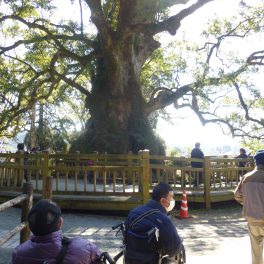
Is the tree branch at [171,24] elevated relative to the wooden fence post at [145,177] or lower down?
elevated

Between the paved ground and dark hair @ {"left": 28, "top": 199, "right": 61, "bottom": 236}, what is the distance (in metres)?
2.96

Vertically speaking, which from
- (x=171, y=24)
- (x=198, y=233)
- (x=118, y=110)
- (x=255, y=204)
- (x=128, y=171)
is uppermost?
(x=171, y=24)

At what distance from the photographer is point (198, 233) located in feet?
30.7

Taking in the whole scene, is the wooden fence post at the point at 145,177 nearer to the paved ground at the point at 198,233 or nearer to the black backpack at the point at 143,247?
the paved ground at the point at 198,233

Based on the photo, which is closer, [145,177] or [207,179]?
[145,177]

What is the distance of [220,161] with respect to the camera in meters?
13.3

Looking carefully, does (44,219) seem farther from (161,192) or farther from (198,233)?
→ (198,233)

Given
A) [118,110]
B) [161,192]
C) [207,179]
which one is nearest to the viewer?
[161,192]

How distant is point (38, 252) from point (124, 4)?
18.3 meters

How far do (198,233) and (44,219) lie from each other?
22.7 ft

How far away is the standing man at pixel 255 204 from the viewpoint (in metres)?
5.02

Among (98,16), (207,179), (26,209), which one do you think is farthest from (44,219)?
(98,16)

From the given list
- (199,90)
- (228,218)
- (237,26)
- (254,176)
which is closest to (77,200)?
(228,218)

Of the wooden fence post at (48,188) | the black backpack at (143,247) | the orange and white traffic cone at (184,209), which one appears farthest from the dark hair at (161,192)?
the orange and white traffic cone at (184,209)
